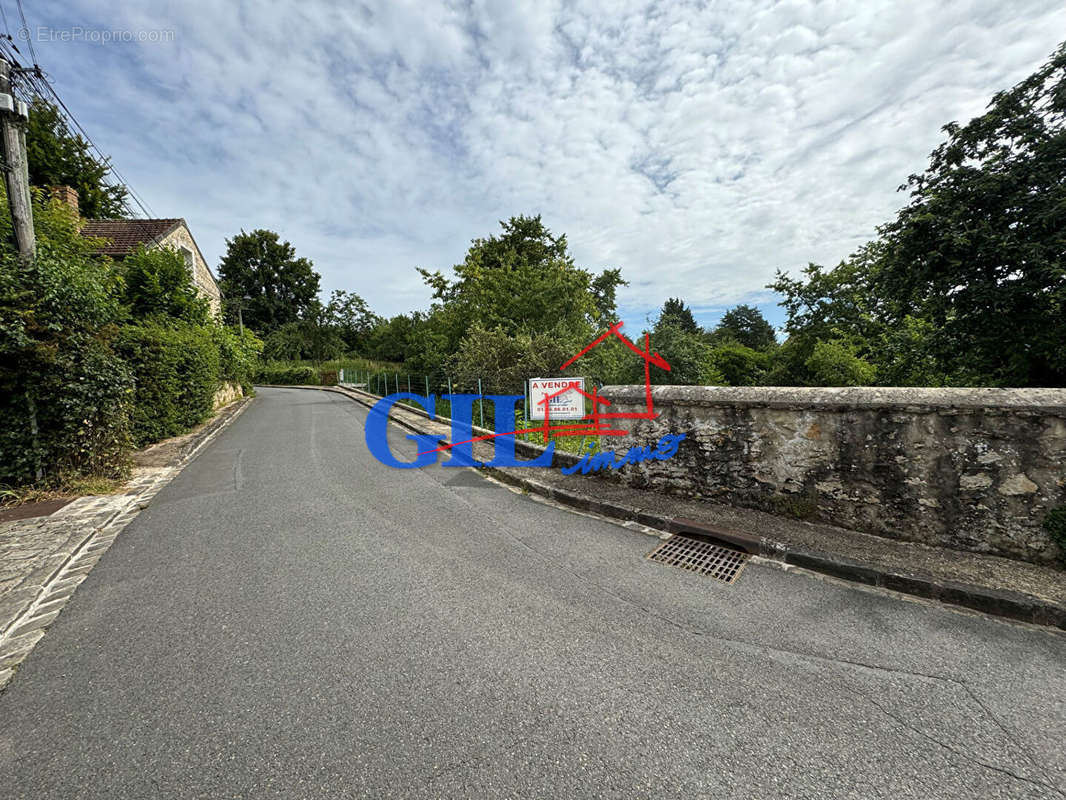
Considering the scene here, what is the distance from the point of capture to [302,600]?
2.98 meters

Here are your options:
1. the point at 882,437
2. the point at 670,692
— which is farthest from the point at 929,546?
the point at 670,692

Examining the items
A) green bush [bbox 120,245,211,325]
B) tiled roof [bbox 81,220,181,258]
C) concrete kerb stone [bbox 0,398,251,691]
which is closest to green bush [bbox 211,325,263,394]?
green bush [bbox 120,245,211,325]

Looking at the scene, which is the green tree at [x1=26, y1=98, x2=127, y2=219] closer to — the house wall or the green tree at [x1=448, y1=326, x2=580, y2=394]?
the house wall

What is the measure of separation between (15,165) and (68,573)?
6463 millimetres

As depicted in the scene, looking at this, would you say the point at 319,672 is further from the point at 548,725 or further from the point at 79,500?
the point at 79,500

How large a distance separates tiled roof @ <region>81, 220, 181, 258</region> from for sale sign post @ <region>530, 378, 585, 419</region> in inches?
777

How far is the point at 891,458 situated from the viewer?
3.42 meters

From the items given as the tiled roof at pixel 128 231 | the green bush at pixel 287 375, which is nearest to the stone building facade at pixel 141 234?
the tiled roof at pixel 128 231

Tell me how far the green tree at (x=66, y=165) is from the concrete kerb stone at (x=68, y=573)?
75.3 feet

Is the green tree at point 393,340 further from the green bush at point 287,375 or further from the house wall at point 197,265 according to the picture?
the house wall at point 197,265

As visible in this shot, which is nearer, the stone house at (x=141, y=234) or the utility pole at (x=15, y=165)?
the utility pole at (x=15, y=165)

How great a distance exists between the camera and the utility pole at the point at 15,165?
18.8ft

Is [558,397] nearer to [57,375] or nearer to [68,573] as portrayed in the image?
[68,573]

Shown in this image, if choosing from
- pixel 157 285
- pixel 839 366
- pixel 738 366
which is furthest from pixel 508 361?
pixel 738 366
